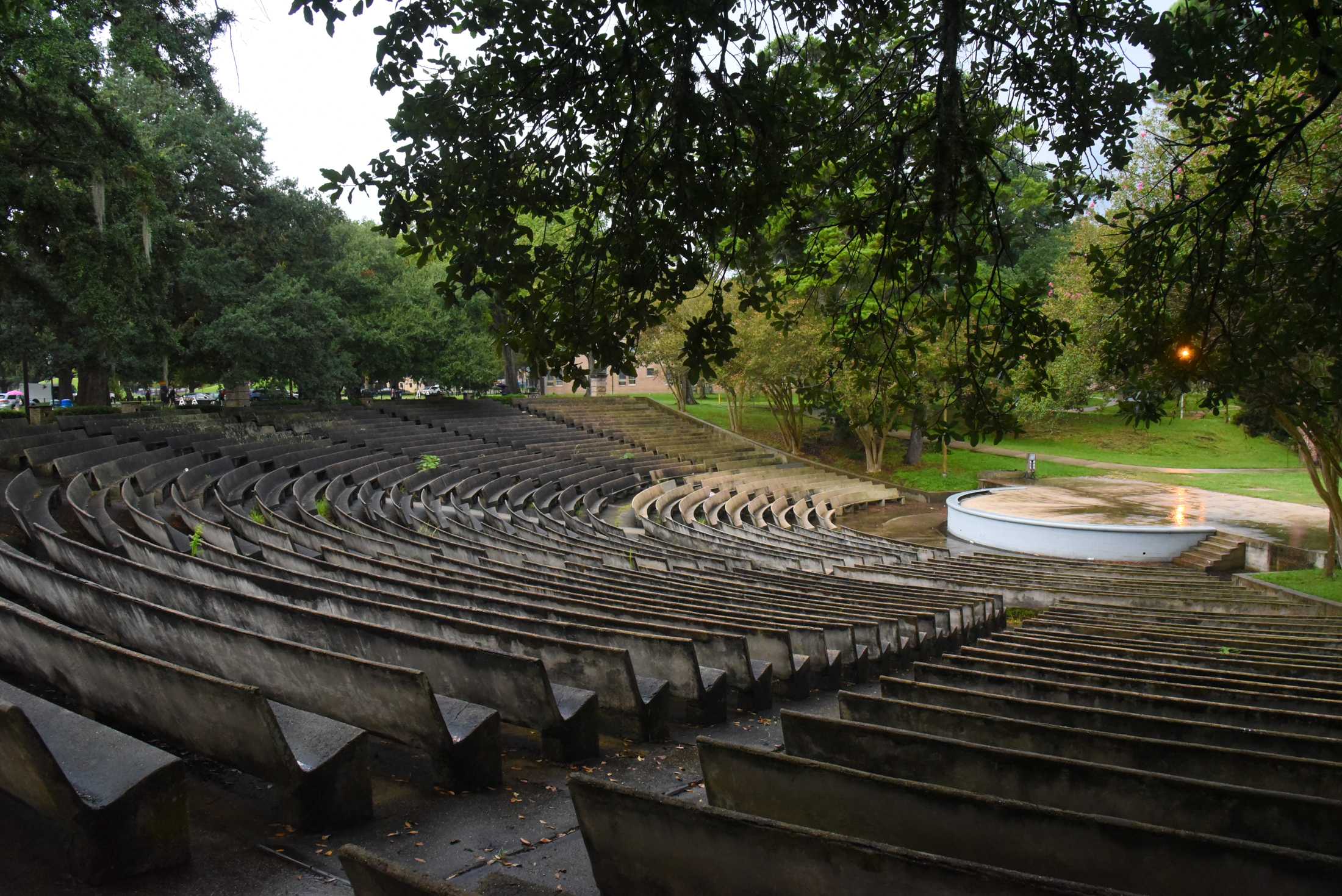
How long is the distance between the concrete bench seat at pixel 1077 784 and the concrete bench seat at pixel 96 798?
2.06 metres

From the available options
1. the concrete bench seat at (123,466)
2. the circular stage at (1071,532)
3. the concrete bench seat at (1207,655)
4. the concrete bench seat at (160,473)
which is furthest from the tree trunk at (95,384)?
the concrete bench seat at (1207,655)

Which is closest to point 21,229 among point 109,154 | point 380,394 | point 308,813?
point 109,154

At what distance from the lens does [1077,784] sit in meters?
2.55

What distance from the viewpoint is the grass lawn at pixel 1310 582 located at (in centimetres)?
1523

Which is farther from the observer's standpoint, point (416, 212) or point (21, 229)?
point (21, 229)

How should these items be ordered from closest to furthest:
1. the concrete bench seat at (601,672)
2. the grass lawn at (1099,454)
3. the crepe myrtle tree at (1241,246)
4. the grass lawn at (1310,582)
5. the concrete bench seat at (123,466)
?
the concrete bench seat at (601,672)
the crepe myrtle tree at (1241,246)
the concrete bench seat at (123,466)
the grass lawn at (1310,582)
the grass lawn at (1099,454)

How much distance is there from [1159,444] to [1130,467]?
248 inches

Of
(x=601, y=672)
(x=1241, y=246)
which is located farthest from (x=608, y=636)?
(x=1241, y=246)

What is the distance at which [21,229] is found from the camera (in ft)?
56.8

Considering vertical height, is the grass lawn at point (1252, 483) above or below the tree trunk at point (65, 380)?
below

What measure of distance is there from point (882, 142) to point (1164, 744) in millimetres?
5346

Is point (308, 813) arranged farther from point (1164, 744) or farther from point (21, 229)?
point (21, 229)

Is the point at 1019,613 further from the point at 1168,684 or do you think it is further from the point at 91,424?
the point at 91,424

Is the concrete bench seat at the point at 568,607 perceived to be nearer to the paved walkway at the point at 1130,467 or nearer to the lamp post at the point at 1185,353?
the lamp post at the point at 1185,353
